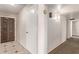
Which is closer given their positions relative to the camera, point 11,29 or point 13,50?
point 13,50

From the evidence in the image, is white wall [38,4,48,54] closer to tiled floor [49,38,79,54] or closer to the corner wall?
the corner wall

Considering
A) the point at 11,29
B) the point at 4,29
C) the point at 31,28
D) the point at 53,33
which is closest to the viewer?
the point at 31,28

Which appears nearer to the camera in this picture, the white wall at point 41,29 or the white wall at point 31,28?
the white wall at point 41,29

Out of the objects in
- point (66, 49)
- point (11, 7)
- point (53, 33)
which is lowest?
point (66, 49)

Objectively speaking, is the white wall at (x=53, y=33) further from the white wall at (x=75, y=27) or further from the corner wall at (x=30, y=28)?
the white wall at (x=75, y=27)

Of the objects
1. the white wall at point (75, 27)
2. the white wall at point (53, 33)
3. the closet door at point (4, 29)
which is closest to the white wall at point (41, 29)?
the white wall at point (53, 33)

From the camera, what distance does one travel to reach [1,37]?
5.86 metres

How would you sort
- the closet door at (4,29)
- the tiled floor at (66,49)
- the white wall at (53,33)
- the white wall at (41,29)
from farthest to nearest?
the closet door at (4,29)
the tiled floor at (66,49)
the white wall at (53,33)
the white wall at (41,29)

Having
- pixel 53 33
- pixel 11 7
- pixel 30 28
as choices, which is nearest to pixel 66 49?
pixel 53 33

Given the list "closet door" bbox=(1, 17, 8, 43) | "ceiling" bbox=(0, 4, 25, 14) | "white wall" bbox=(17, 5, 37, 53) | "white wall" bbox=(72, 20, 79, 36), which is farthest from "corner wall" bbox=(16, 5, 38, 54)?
"white wall" bbox=(72, 20, 79, 36)

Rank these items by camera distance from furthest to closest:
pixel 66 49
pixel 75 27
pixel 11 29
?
pixel 75 27 → pixel 11 29 → pixel 66 49

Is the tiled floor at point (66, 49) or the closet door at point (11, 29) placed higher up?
the closet door at point (11, 29)

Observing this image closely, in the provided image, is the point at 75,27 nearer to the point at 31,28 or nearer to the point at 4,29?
the point at 4,29
